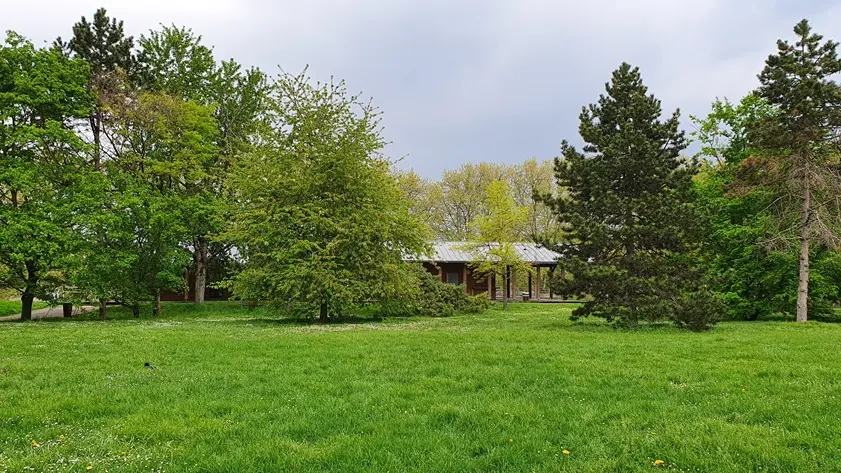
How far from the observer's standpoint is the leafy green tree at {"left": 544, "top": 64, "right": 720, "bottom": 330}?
15.4m

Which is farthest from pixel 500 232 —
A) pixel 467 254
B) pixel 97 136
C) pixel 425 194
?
pixel 425 194

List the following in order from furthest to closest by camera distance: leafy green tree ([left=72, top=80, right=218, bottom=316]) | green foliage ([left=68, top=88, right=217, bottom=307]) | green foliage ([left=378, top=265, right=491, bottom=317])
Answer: leafy green tree ([left=72, top=80, right=218, bottom=316]), green foliage ([left=68, top=88, right=217, bottom=307]), green foliage ([left=378, top=265, right=491, bottom=317])

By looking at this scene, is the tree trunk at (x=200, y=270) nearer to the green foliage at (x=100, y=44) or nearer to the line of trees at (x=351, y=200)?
the line of trees at (x=351, y=200)

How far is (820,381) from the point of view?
6.94m

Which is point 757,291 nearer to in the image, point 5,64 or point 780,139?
point 780,139

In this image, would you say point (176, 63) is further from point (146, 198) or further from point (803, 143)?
point (803, 143)

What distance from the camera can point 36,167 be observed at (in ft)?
67.2

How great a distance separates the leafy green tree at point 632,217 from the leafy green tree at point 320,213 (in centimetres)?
666

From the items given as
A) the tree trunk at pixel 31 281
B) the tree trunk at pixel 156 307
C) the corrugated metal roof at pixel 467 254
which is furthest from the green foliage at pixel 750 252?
the tree trunk at pixel 31 281

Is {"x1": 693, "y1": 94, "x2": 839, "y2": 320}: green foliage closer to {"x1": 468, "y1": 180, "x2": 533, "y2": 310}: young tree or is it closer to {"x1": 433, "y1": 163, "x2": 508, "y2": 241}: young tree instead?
{"x1": 468, "y1": 180, "x2": 533, "y2": 310}: young tree

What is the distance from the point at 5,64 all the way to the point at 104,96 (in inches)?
179

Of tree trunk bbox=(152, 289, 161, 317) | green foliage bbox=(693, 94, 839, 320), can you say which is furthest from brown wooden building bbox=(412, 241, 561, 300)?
tree trunk bbox=(152, 289, 161, 317)

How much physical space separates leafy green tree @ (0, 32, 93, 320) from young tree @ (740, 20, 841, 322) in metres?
25.0

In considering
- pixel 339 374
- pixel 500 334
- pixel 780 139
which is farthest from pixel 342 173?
pixel 780 139
